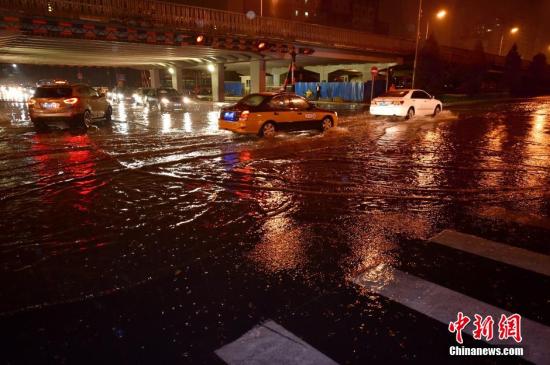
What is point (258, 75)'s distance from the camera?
34.5 meters

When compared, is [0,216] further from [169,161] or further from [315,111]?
[315,111]

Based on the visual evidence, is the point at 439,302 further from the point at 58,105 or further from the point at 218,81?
the point at 218,81

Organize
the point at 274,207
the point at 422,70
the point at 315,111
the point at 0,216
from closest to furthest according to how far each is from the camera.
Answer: the point at 0,216, the point at 274,207, the point at 315,111, the point at 422,70

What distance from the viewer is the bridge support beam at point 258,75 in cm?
3416

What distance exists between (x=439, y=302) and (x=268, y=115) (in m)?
10.8

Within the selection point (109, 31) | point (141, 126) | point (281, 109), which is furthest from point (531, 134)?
point (109, 31)

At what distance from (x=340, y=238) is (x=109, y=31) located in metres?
21.0

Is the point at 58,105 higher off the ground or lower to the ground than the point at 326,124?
higher

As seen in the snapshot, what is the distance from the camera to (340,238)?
4984mm

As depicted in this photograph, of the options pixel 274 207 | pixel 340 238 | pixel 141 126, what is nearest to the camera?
pixel 340 238

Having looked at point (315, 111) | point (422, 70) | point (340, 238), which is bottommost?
point (340, 238)

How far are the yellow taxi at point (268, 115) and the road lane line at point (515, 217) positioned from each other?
8711 millimetres

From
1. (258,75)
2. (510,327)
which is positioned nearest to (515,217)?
(510,327)

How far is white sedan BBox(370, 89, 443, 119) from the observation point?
1975 cm
